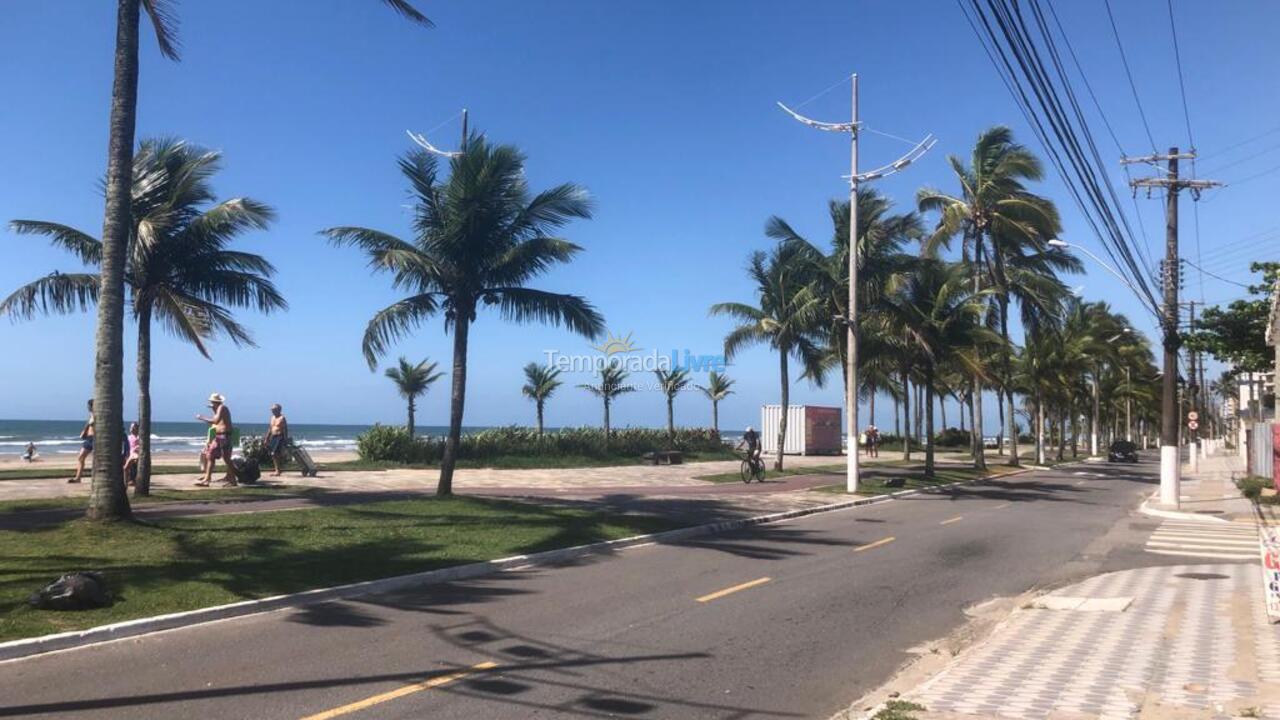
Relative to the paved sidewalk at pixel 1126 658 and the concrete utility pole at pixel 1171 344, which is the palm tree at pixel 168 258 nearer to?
the paved sidewalk at pixel 1126 658

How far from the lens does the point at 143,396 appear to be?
51.5 ft

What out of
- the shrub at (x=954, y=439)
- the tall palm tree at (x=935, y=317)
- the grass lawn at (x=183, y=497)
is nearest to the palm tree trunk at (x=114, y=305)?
the grass lawn at (x=183, y=497)

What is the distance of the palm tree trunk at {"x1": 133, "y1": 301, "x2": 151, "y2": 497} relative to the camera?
15.7 meters

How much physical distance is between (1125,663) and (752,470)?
20573 millimetres

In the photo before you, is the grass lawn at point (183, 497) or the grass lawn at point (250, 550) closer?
the grass lawn at point (250, 550)

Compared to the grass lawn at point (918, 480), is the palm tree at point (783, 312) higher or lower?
higher

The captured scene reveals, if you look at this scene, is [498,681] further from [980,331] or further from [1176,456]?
[980,331]

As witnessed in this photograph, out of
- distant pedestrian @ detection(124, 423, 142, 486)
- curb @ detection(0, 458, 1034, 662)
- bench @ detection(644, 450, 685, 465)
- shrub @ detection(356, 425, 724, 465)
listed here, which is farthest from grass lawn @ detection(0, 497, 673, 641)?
bench @ detection(644, 450, 685, 465)

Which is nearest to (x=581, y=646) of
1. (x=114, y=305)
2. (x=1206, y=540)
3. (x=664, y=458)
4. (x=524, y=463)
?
(x=114, y=305)

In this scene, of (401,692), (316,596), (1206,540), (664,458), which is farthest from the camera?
(664,458)

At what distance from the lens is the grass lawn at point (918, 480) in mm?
25484

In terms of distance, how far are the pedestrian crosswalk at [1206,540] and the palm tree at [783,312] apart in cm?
1211

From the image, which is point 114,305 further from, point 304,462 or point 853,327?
point 853,327

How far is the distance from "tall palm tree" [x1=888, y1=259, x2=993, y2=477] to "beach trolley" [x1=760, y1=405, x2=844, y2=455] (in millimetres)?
16093
